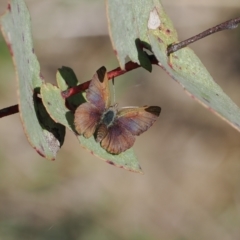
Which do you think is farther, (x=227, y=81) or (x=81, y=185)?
(x=227, y=81)

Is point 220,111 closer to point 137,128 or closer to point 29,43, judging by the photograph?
point 137,128

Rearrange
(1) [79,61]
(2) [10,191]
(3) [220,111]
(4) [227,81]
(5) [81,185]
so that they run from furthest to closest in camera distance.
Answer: (4) [227,81] → (1) [79,61] → (5) [81,185] → (2) [10,191] → (3) [220,111]

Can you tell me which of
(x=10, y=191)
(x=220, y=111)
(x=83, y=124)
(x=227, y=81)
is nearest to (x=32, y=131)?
(x=83, y=124)

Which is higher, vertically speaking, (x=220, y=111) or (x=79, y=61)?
(x=79, y=61)

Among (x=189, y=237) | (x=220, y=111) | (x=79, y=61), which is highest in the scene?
(x=79, y=61)

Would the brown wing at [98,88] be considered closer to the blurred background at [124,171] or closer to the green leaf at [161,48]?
the green leaf at [161,48]

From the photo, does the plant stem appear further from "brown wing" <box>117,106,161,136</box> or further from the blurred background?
the blurred background

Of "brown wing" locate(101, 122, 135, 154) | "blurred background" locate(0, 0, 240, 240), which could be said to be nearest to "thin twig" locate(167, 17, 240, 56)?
"brown wing" locate(101, 122, 135, 154)
